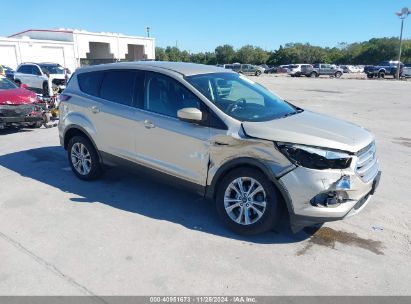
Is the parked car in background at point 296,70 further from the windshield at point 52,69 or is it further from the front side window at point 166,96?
the front side window at point 166,96

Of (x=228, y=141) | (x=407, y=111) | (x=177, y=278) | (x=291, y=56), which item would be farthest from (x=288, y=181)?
(x=291, y=56)

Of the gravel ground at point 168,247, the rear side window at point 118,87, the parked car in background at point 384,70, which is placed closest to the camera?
the gravel ground at point 168,247

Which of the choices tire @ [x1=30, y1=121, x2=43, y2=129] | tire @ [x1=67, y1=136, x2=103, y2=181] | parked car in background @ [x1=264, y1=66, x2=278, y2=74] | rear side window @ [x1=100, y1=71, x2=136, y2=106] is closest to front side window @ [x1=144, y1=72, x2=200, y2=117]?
rear side window @ [x1=100, y1=71, x2=136, y2=106]

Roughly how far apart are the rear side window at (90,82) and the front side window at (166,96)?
3.49ft

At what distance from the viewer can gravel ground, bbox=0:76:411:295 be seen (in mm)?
3166

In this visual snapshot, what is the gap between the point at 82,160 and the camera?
224 inches

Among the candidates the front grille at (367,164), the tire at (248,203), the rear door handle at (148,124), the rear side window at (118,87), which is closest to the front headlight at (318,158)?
the front grille at (367,164)

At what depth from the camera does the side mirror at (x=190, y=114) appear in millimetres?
4012

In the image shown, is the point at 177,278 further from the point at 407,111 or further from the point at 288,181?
the point at 407,111

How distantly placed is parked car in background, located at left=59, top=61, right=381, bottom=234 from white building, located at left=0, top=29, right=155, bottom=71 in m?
43.0

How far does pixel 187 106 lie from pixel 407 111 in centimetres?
1288

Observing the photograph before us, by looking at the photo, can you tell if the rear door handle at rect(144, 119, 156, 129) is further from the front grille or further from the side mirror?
the front grille

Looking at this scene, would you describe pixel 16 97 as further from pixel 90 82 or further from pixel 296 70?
pixel 296 70

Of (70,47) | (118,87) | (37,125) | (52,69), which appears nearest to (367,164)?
(118,87)
